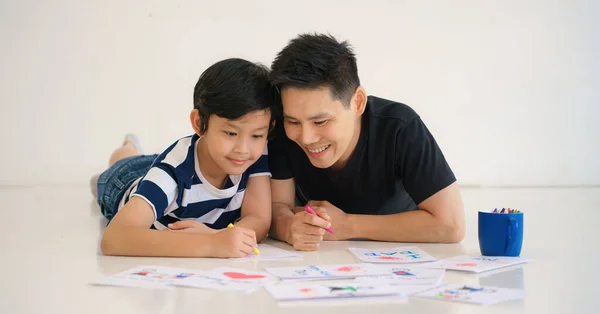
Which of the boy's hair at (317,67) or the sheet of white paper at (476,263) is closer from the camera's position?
the sheet of white paper at (476,263)

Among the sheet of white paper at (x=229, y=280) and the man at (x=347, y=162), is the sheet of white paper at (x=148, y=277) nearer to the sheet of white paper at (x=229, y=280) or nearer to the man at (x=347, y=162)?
the sheet of white paper at (x=229, y=280)

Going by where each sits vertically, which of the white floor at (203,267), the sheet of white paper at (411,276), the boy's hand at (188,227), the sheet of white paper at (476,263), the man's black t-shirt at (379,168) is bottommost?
the white floor at (203,267)

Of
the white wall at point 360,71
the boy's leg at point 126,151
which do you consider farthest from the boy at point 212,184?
the white wall at point 360,71

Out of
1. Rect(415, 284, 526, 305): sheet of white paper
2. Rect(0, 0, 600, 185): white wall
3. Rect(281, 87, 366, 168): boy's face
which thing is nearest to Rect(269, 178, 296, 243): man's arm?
Rect(281, 87, 366, 168): boy's face

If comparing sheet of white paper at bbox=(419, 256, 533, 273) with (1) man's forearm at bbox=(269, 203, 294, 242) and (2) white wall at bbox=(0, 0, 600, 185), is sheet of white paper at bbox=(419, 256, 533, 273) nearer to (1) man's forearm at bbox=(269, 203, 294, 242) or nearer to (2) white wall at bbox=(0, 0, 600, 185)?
(1) man's forearm at bbox=(269, 203, 294, 242)

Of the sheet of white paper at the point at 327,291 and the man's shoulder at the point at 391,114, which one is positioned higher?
the man's shoulder at the point at 391,114

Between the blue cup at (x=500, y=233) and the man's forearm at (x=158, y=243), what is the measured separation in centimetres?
80

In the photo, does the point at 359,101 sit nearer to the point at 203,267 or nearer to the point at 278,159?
the point at 278,159

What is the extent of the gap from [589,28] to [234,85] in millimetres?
4185

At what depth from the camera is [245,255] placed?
81.5 inches

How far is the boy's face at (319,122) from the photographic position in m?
2.12

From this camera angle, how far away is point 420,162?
A: 224 centimetres

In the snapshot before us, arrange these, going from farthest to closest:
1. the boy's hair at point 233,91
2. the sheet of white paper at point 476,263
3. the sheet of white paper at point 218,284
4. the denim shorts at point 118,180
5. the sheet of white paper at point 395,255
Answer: the denim shorts at point 118,180, the boy's hair at point 233,91, the sheet of white paper at point 395,255, the sheet of white paper at point 476,263, the sheet of white paper at point 218,284

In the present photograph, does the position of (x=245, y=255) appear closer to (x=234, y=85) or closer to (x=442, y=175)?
(x=234, y=85)
